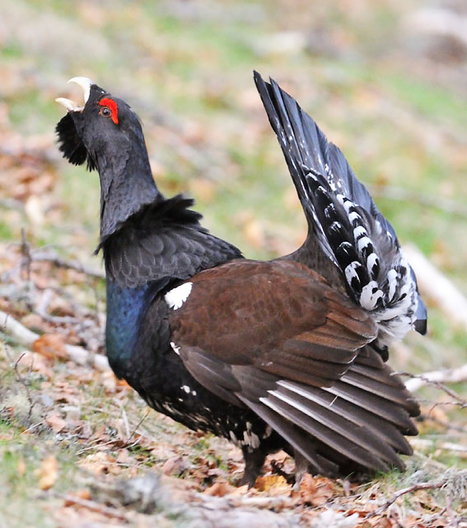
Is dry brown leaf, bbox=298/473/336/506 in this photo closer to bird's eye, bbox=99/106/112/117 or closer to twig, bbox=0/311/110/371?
twig, bbox=0/311/110/371

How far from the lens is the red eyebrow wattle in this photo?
497cm

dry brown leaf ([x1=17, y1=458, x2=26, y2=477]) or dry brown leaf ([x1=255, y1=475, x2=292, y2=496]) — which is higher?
dry brown leaf ([x1=17, y1=458, x2=26, y2=477])

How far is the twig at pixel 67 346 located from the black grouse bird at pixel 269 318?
3.70 ft

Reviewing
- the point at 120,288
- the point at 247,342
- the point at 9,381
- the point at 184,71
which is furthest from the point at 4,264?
the point at 184,71

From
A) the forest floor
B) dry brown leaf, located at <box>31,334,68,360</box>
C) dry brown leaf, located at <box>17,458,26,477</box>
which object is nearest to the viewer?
dry brown leaf, located at <box>17,458,26,477</box>

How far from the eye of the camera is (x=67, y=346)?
5797 millimetres

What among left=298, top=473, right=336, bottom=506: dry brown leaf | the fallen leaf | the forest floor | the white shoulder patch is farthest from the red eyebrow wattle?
left=298, top=473, right=336, bottom=506: dry brown leaf

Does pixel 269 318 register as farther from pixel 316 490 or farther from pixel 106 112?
pixel 106 112

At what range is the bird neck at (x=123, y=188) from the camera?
488cm

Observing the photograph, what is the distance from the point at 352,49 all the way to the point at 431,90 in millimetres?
3252

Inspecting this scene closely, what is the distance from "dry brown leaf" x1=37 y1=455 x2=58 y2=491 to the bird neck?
5.02 feet

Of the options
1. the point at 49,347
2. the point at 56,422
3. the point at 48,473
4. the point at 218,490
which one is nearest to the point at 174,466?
the point at 218,490

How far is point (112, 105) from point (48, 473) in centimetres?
222

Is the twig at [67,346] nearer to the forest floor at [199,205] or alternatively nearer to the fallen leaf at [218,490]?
the forest floor at [199,205]
